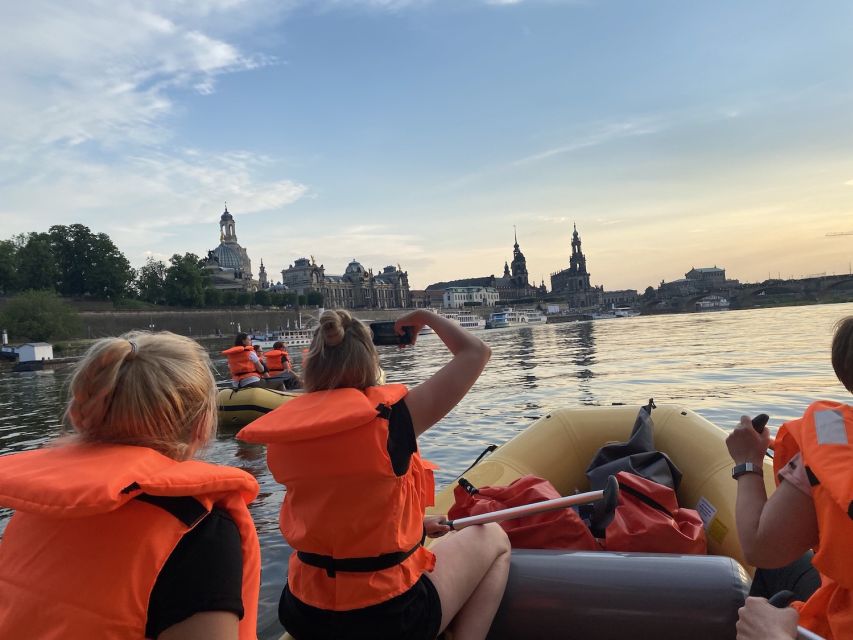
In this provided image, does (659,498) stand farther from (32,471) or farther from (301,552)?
(32,471)

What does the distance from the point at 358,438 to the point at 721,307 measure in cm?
10760

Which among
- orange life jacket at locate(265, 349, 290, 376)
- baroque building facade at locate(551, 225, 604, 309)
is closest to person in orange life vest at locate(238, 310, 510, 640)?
orange life jacket at locate(265, 349, 290, 376)

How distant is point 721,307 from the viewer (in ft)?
326

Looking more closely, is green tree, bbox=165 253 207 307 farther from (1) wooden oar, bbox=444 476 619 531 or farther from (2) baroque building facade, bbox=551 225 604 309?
(2) baroque building facade, bbox=551 225 604 309

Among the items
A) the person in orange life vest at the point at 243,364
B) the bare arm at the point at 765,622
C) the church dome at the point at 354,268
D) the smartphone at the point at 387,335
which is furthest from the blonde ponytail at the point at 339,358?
the church dome at the point at 354,268

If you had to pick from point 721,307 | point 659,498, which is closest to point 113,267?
point 659,498

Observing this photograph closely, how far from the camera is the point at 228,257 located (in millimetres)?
109125

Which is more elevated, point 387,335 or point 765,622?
point 387,335

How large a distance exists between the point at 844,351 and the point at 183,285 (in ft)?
247

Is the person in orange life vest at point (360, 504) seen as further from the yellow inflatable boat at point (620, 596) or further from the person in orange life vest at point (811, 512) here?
the person in orange life vest at point (811, 512)

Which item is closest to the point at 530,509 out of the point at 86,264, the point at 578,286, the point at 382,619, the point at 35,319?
the point at 382,619

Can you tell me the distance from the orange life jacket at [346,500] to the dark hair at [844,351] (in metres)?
1.22

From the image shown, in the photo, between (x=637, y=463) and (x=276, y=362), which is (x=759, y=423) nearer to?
Answer: (x=637, y=463)

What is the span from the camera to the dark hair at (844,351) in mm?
1461
